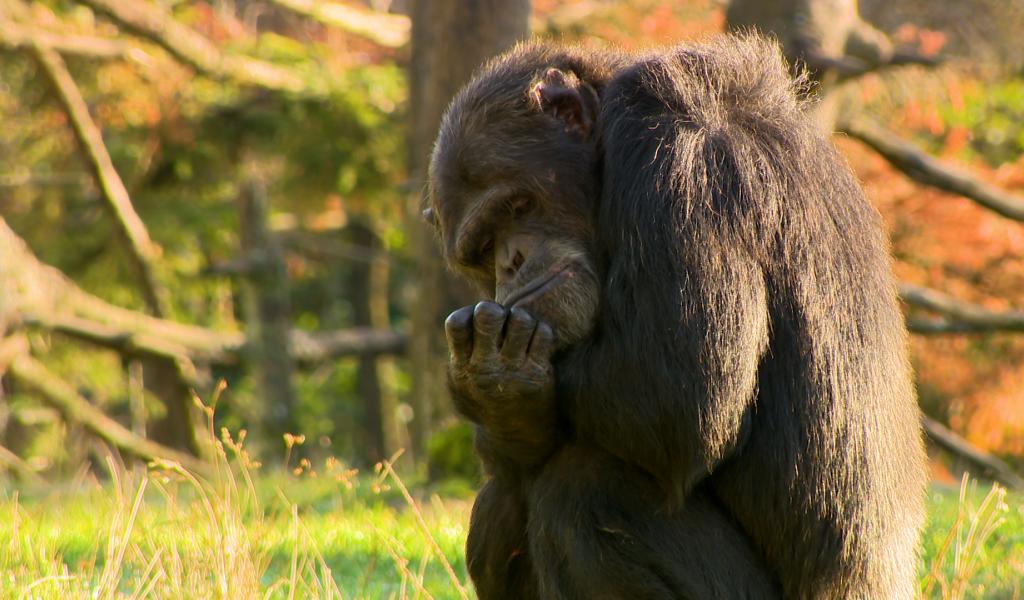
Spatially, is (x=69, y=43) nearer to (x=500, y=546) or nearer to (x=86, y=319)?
(x=86, y=319)

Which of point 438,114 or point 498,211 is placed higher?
point 438,114

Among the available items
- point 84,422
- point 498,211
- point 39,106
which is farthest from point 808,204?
point 39,106

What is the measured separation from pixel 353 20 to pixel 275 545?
31.6ft

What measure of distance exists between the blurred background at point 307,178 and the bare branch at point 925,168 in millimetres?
21

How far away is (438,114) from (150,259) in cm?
464

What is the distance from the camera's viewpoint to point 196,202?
15.2m

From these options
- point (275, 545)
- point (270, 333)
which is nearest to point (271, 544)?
point (275, 545)

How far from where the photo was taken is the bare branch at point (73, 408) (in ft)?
33.1

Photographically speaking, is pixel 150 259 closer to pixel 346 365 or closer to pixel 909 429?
pixel 909 429

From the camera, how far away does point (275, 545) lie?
5.23 m

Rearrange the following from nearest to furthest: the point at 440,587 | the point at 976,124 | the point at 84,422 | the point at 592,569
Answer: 1. the point at 592,569
2. the point at 440,587
3. the point at 84,422
4. the point at 976,124

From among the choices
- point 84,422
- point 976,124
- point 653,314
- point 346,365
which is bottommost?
point 346,365

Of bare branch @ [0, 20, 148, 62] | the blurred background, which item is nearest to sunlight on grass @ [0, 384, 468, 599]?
the blurred background

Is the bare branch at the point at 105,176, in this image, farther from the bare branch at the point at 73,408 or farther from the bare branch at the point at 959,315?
the bare branch at the point at 959,315
